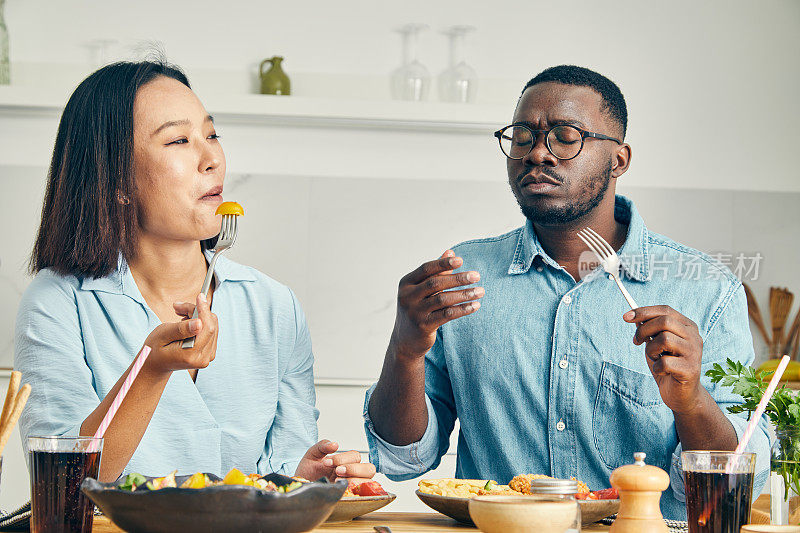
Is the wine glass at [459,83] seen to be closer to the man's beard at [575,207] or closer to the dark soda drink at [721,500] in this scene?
the man's beard at [575,207]

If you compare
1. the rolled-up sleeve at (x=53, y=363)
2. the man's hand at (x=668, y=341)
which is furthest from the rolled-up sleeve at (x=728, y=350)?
the rolled-up sleeve at (x=53, y=363)

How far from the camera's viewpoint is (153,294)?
177 centimetres

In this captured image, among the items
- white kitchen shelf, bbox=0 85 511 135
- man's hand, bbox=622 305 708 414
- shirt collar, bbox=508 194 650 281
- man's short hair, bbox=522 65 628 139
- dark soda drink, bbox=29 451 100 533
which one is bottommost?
dark soda drink, bbox=29 451 100 533

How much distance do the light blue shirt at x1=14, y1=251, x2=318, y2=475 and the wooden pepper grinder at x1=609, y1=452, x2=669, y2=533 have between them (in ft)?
2.58

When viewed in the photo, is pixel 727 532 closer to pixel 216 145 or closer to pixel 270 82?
pixel 216 145

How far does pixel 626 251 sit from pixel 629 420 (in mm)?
362

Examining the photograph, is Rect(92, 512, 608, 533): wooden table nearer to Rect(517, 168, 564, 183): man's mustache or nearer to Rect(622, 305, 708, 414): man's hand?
Rect(622, 305, 708, 414): man's hand

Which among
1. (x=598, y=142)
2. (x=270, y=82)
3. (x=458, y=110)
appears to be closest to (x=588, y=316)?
(x=598, y=142)

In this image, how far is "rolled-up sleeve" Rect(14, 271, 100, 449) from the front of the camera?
1.52m

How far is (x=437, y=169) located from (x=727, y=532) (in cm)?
269

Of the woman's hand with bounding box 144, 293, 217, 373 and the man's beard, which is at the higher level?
the man's beard

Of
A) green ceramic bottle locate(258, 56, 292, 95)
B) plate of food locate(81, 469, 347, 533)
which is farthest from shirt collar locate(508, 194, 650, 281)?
green ceramic bottle locate(258, 56, 292, 95)

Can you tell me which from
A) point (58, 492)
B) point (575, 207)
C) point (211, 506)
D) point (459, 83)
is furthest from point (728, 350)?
point (459, 83)

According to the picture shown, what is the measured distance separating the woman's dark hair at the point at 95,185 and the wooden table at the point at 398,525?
643 millimetres
